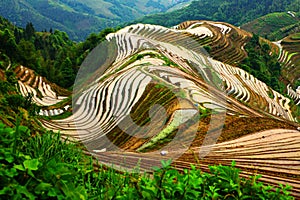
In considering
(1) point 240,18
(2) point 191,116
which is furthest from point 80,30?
(2) point 191,116

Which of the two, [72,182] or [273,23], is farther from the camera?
[273,23]

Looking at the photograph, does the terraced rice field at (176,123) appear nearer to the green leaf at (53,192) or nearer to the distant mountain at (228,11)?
the green leaf at (53,192)

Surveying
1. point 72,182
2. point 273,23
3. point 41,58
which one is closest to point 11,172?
point 72,182

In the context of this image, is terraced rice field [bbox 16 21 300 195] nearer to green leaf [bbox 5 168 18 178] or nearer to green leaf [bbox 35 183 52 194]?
green leaf [bbox 35 183 52 194]

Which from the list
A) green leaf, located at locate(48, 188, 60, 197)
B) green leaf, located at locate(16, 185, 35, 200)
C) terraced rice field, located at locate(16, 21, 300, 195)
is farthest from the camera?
terraced rice field, located at locate(16, 21, 300, 195)

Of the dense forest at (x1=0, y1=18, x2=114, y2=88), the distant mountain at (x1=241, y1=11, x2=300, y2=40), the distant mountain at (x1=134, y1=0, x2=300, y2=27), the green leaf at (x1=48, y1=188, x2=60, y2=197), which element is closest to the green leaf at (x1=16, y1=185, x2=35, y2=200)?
the green leaf at (x1=48, y1=188, x2=60, y2=197)

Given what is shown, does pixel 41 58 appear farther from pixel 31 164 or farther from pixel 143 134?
pixel 31 164
